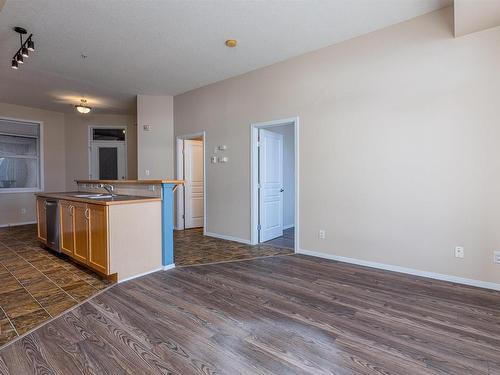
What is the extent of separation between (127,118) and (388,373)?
26.2 feet

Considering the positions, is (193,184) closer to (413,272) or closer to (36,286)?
(36,286)

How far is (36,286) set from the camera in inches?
112

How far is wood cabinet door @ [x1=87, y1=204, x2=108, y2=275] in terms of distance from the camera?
284 centimetres

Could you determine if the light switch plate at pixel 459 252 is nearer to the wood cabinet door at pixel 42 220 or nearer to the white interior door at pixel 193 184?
the white interior door at pixel 193 184

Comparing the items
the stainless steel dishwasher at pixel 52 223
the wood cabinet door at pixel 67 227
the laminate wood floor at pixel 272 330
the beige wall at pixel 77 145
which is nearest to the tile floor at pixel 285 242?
the laminate wood floor at pixel 272 330

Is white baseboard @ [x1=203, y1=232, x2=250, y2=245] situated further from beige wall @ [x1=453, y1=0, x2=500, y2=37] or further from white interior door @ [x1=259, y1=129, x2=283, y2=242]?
beige wall @ [x1=453, y1=0, x2=500, y2=37]

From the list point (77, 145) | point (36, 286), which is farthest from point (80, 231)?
point (77, 145)

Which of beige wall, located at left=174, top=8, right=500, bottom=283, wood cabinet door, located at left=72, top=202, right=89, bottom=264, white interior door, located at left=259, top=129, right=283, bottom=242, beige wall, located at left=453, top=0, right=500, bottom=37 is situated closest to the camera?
beige wall, located at left=453, top=0, right=500, bottom=37

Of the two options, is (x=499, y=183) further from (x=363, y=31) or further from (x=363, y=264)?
(x=363, y=31)

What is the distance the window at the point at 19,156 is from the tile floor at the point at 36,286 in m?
2.93

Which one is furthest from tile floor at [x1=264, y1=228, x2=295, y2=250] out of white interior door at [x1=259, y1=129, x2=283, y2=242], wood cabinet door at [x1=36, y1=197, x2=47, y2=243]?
wood cabinet door at [x1=36, y1=197, x2=47, y2=243]

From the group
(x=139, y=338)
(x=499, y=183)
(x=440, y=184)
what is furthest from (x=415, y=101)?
(x=139, y=338)

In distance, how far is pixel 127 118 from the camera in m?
7.56

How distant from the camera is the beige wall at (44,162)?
20.9ft
